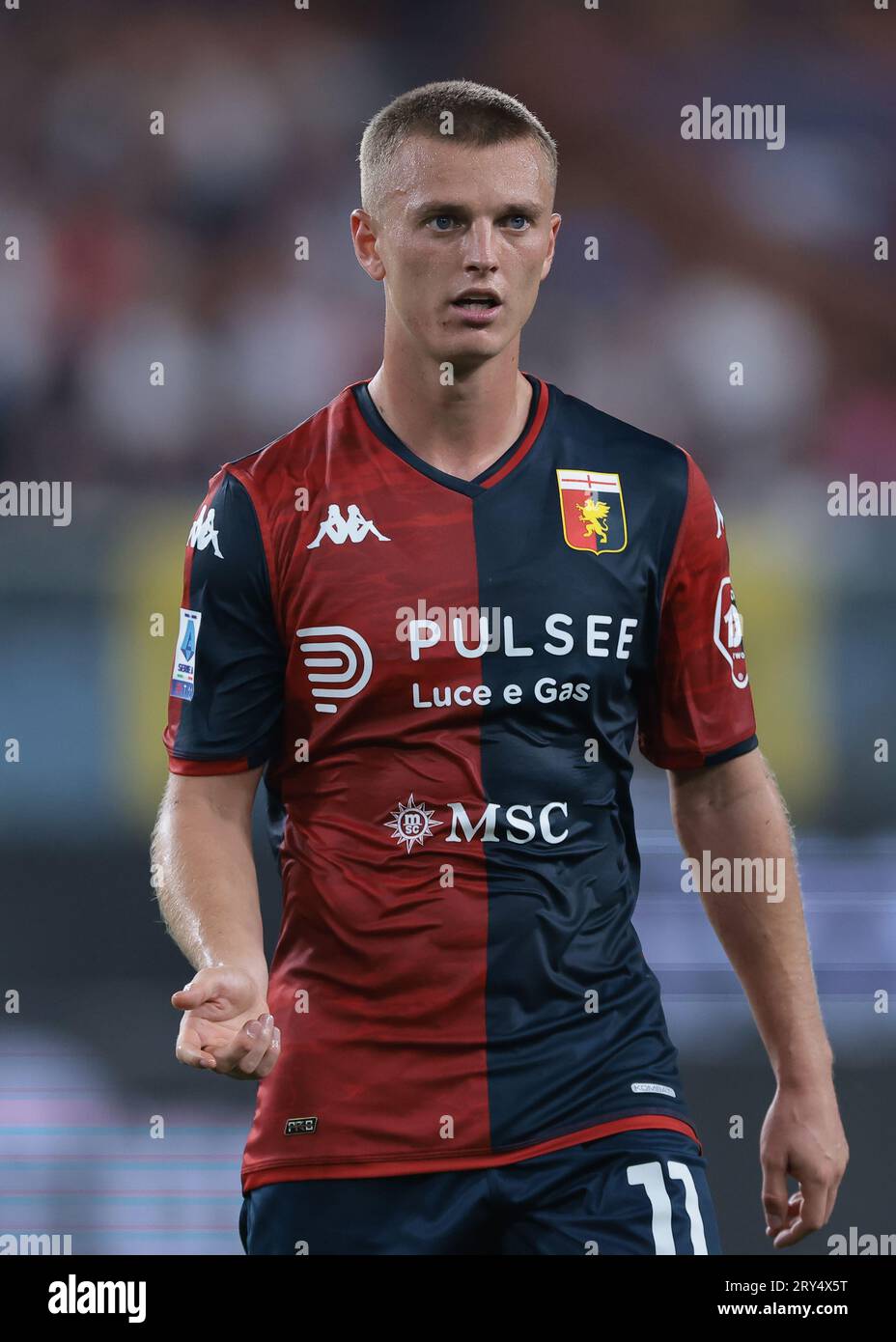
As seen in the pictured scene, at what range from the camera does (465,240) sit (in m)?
2.16

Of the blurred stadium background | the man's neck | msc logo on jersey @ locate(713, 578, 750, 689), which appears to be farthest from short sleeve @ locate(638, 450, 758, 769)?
the blurred stadium background

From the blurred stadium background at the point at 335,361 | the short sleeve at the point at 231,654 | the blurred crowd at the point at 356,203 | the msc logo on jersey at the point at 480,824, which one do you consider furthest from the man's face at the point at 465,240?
the blurred crowd at the point at 356,203

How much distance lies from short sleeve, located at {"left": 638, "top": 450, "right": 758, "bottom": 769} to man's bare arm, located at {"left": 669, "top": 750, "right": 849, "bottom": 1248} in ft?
0.14

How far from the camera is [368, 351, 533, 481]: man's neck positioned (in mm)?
2248

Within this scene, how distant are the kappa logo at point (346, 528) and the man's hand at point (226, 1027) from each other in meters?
0.60

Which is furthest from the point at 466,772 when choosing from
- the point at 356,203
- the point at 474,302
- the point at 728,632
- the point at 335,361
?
the point at 356,203

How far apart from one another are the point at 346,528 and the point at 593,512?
327 mm

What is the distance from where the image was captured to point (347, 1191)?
6.75 feet

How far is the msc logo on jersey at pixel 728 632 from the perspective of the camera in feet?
7.52

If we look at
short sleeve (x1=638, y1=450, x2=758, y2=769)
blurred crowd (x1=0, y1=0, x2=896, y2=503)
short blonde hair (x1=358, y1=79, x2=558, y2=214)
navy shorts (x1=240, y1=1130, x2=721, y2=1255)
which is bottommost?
navy shorts (x1=240, y1=1130, x2=721, y2=1255)

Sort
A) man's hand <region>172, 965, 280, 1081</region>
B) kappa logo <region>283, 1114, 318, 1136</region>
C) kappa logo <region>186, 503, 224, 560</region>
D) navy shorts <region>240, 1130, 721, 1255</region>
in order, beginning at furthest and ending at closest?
kappa logo <region>186, 503, 224, 560</region>
kappa logo <region>283, 1114, 318, 1136</region>
navy shorts <region>240, 1130, 721, 1255</region>
man's hand <region>172, 965, 280, 1081</region>

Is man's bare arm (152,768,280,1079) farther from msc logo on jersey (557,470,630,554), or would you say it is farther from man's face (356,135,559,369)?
man's face (356,135,559,369)

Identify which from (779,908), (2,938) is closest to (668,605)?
(779,908)

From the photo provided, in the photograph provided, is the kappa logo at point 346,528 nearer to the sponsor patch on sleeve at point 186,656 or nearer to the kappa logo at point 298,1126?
the sponsor patch on sleeve at point 186,656
